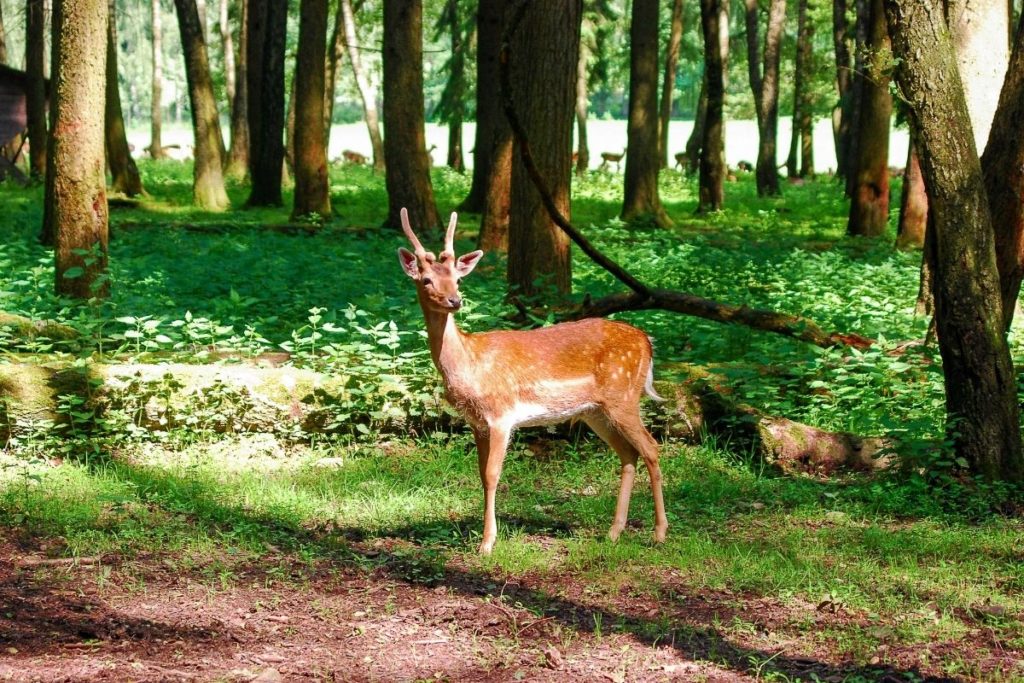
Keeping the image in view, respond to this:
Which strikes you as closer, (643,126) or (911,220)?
(911,220)

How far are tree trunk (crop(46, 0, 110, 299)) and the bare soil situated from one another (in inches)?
173

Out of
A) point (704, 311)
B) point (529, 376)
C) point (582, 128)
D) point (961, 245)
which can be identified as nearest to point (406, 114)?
point (704, 311)

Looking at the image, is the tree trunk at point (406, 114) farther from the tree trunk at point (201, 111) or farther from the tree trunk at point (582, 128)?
the tree trunk at point (582, 128)

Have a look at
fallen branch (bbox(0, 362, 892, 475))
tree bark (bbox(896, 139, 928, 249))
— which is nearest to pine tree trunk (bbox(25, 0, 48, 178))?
tree bark (bbox(896, 139, 928, 249))

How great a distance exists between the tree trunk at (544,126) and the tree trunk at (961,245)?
3.70 meters

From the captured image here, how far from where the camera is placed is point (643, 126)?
2236 centimetres

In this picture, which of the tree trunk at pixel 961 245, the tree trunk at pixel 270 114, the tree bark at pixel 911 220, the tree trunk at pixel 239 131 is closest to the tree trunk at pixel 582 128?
the tree trunk at pixel 239 131

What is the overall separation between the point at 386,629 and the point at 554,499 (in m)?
2.34

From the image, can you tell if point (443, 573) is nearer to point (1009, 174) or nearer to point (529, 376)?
point (529, 376)

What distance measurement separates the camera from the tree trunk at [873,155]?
18.0m

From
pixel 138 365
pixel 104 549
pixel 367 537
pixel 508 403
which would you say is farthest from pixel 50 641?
pixel 138 365

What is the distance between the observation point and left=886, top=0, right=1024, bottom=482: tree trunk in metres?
7.24

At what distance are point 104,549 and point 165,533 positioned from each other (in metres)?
0.37

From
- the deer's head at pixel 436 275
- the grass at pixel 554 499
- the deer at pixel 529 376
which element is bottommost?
the grass at pixel 554 499
